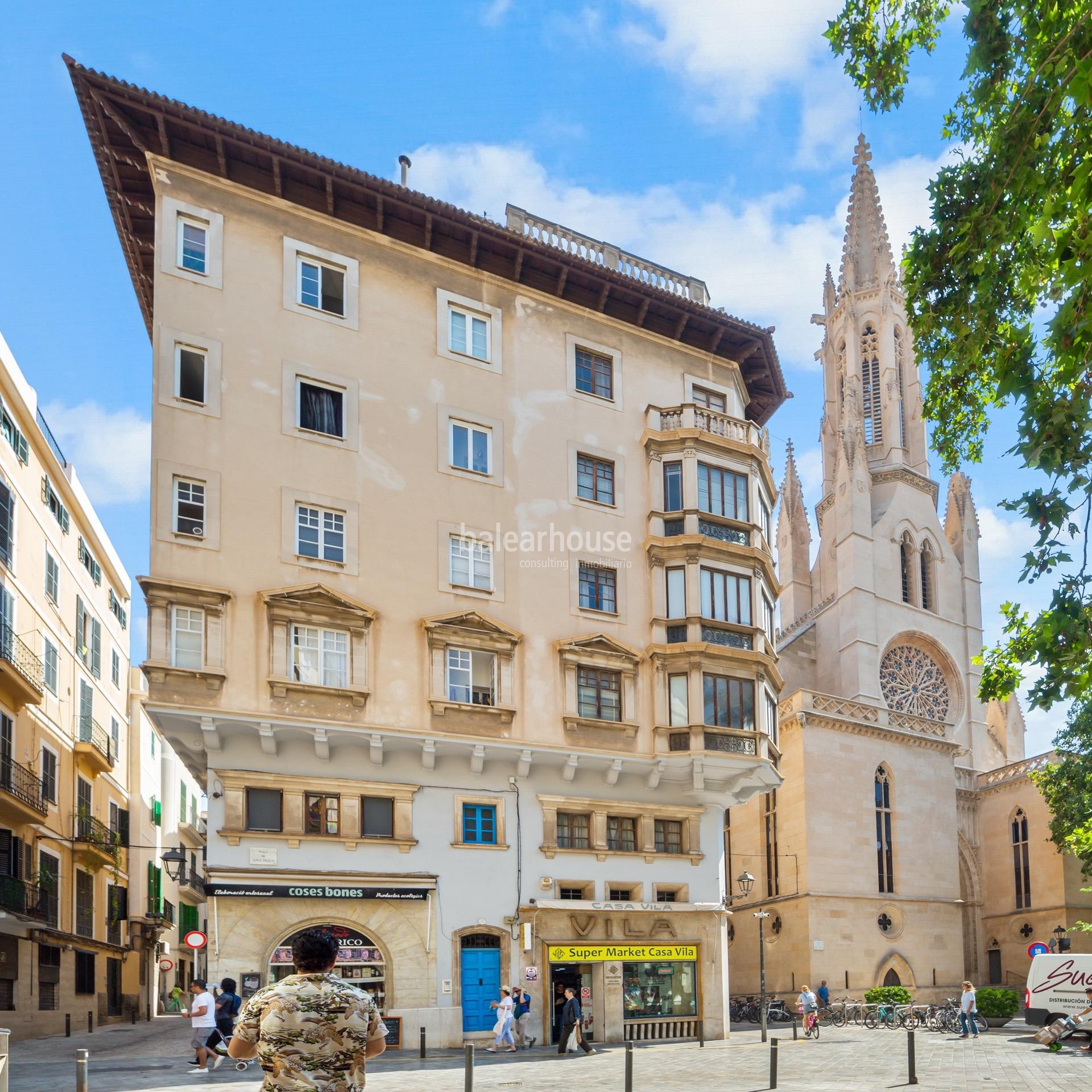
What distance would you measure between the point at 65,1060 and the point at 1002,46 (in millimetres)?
24376

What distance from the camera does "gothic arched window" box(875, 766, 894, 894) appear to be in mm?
50719

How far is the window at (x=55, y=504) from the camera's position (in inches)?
1448

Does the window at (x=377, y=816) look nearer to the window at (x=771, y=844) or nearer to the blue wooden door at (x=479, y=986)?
the blue wooden door at (x=479, y=986)

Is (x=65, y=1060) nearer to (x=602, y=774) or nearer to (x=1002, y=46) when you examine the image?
(x=602, y=774)

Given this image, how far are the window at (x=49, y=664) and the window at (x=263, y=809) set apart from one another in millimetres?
12584

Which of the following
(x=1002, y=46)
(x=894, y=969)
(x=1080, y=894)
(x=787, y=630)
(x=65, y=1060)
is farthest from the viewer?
(x=787, y=630)

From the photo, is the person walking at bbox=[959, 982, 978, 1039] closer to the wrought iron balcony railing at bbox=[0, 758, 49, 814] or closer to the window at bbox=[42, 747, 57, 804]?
the wrought iron balcony railing at bbox=[0, 758, 49, 814]

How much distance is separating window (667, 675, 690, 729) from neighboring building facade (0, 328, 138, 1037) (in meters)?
16.6

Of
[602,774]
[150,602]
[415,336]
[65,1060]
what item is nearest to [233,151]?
[415,336]

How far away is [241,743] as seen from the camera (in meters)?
25.8

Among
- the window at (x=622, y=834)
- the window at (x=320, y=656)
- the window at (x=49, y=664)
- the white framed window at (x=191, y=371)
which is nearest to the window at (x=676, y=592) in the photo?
the window at (x=622, y=834)

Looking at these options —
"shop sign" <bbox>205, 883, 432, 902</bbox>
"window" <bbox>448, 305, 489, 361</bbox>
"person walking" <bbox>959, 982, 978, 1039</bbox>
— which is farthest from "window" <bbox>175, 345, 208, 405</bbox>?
"person walking" <bbox>959, 982, 978, 1039</bbox>

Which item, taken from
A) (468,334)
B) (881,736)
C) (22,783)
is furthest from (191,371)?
(881,736)

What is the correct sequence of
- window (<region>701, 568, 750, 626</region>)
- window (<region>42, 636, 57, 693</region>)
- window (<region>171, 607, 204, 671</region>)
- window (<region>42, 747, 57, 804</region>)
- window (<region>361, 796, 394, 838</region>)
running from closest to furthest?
1. window (<region>171, 607, 204, 671</region>)
2. window (<region>361, 796, 394, 838</region>)
3. window (<region>701, 568, 750, 626</region>)
4. window (<region>42, 747, 57, 804</region>)
5. window (<region>42, 636, 57, 693</region>)
